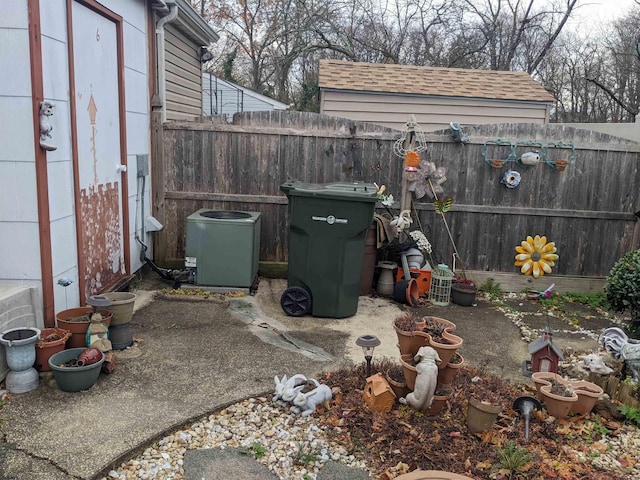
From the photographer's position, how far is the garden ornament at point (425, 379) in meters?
3.04

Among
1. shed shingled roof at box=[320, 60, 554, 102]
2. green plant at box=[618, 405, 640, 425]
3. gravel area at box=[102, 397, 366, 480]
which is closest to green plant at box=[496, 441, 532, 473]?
gravel area at box=[102, 397, 366, 480]

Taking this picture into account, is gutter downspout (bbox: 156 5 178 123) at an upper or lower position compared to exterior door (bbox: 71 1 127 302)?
upper

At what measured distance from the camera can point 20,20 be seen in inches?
137

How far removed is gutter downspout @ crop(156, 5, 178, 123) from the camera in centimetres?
625

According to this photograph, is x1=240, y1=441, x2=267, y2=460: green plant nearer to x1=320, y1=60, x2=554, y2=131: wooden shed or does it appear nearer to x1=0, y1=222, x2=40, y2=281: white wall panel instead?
x1=0, y1=222, x2=40, y2=281: white wall panel

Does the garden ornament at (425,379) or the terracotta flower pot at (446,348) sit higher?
the terracotta flower pot at (446,348)

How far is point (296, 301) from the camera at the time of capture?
522 cm

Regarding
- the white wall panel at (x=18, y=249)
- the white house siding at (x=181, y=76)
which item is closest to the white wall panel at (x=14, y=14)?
the white wall panel at (x=18, y=249)

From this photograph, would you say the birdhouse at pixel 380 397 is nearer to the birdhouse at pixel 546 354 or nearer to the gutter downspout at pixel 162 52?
the birdhouse at pixel 546 354

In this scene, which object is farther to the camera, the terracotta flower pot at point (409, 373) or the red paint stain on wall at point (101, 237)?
the red paint stain on wall at point (101, 237)

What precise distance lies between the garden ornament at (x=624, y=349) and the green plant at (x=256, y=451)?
254cm

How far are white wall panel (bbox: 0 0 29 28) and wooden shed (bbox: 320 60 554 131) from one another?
5.75m

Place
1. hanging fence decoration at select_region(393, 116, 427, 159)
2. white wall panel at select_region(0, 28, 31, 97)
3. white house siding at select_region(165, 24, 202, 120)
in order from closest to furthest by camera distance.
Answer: white wall panel at select_region(0, 28, 31, 97), hanging fence decoration at select_region(393, 116, 427, 159), white house siding at select_region(165, 24, 202, 120)

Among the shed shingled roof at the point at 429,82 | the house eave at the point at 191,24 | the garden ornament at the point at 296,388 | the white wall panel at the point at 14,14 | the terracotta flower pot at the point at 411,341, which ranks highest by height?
the house eave at the point at 191,24
